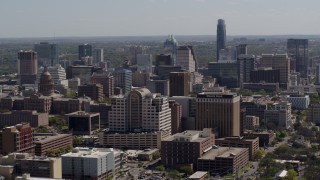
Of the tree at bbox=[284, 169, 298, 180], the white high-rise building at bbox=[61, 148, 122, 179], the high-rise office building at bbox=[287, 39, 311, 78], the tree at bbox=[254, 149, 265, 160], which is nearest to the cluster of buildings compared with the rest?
the white high-rise building at bbox=[61, 148, 122, 179]

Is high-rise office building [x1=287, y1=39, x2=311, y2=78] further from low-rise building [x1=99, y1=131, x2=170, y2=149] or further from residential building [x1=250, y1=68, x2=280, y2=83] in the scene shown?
low-rise building [x1=99, y1=131, x2=170, y2=149]

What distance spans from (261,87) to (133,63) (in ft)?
103

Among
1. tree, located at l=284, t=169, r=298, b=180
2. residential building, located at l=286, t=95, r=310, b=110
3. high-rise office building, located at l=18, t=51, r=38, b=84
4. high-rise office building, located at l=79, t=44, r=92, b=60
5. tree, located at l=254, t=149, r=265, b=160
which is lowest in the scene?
tree, located at l=254, t=149, r=265, b=160

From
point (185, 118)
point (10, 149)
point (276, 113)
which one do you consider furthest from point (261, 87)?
point (10, 149)

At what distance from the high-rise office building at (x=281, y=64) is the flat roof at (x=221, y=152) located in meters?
40.7

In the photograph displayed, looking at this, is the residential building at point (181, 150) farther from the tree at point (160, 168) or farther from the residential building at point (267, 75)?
the residential building at point (267, 75)

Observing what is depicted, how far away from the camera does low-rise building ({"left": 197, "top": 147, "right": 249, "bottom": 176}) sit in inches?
1490

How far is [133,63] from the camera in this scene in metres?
106

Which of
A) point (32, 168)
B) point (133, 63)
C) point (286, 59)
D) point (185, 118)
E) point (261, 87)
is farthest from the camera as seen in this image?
point (133, 63)

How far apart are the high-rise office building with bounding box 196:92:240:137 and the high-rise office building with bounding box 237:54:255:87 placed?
35482mm

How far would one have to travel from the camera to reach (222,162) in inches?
1497

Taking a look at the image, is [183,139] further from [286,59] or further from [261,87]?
[286,59]

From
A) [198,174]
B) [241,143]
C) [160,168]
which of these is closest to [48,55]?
[241,143]

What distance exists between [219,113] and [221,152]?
7.26 meters
